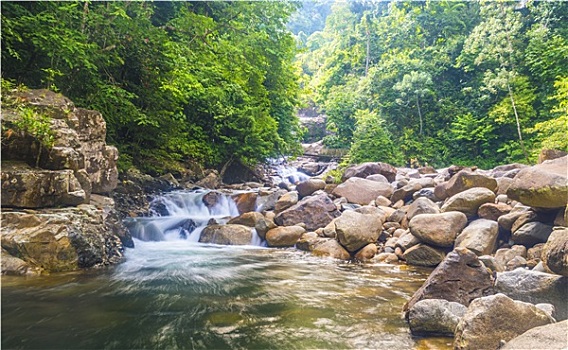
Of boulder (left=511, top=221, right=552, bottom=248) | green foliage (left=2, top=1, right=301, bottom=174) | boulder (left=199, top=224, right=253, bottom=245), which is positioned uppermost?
green foliage (left=2, top=1, right=301, bottom=174)

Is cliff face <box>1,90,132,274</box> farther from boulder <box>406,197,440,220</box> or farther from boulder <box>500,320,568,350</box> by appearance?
boulder <box>406,197,440,220</box>

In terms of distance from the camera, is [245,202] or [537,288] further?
[245,202]

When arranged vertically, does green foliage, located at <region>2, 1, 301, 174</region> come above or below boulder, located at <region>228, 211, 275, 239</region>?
above

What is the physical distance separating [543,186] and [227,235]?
19.4 feet

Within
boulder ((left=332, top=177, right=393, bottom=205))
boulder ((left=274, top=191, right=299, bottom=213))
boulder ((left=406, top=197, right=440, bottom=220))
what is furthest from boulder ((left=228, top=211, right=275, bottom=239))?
boulder ((left=406, top=197, right=440, bottom=220))

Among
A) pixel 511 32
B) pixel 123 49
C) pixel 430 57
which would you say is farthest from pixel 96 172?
pixel 430 57

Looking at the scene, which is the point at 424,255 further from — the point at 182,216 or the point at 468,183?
the point at 182,216

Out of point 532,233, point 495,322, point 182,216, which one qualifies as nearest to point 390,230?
point 532,233

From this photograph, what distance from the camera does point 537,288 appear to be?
10.8 ft

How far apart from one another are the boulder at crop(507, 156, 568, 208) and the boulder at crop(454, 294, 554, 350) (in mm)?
2972

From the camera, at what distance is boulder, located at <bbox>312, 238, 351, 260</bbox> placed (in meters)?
6.58

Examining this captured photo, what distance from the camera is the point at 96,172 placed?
653 cm

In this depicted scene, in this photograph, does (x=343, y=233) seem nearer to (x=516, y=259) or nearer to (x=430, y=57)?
(x=516, y=259)

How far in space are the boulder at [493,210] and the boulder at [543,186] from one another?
120 cm
